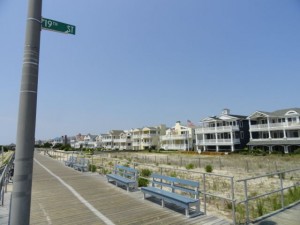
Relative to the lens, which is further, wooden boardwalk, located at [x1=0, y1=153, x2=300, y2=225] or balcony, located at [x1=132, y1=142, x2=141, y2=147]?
balcony, located at [x1=132, y1=142, x2=141, y2=147]

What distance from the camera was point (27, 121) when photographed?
10.7 ft

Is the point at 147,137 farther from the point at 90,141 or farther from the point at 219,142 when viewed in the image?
the point at 90,141

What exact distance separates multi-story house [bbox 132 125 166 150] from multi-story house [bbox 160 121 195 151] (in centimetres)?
913

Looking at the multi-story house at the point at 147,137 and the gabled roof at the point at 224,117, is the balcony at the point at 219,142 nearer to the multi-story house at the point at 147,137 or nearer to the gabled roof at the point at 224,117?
the gabled roof at the point at 224,117

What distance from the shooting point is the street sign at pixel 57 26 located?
13.2ft

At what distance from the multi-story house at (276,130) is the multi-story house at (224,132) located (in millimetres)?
2363

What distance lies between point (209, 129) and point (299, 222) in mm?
53835

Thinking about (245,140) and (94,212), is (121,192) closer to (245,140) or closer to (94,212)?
(94,212)

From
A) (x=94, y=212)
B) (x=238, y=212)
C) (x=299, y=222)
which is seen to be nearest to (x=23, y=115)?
(x=94, y=212)

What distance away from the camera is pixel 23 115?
3.27m

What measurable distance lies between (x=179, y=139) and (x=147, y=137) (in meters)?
19.0

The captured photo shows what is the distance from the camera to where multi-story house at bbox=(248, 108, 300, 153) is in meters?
44.3

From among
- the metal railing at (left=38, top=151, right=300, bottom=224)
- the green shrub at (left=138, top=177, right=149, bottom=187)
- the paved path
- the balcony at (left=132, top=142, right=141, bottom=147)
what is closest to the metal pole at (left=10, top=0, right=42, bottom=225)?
the metal railing at (left=38, top=151, right=300, bottom=224)

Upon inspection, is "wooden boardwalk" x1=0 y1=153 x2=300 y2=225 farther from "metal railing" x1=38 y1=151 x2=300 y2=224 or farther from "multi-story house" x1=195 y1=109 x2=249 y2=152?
"multi-story house" x1=195 y1=109 x2=249 y2=152
